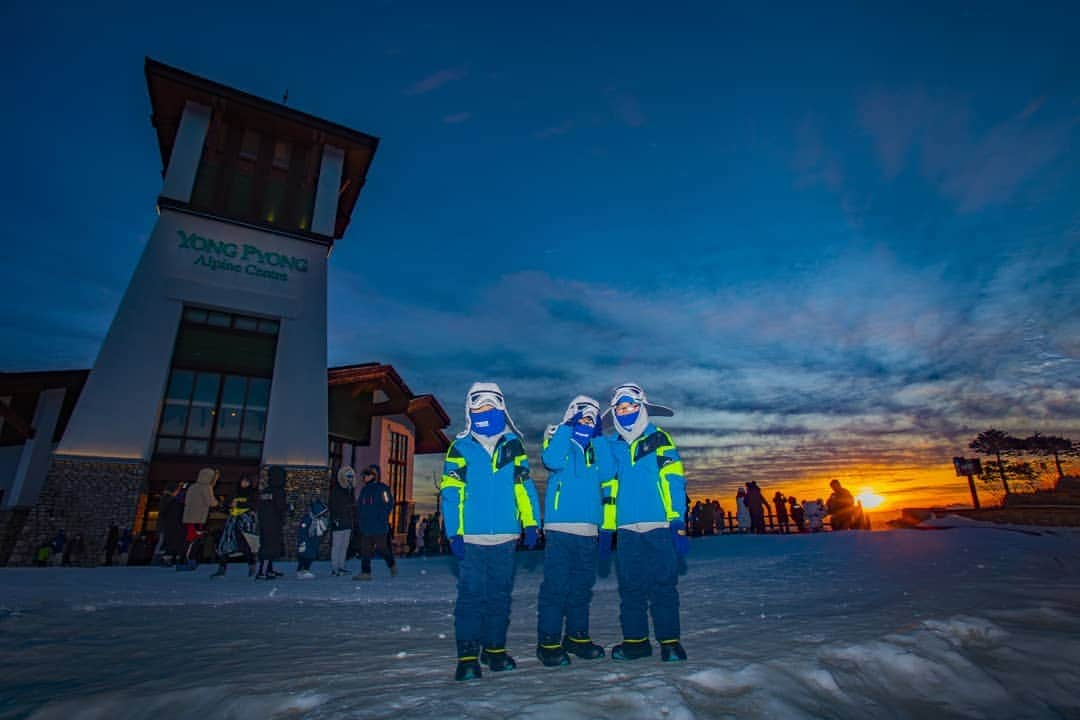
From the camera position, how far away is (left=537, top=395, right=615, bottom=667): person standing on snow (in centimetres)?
337

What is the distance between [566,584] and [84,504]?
17.6 m

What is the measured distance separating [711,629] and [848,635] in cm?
103

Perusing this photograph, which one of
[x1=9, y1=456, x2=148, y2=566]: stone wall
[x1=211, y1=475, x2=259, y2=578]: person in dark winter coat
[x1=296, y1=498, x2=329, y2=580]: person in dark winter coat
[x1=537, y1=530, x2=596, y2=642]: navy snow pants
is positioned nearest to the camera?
[x1=537, y1=530, x2=596, y2=642]: navy snow pants

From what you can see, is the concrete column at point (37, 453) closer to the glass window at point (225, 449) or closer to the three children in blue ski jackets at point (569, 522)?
the glass window at point (225, 449)

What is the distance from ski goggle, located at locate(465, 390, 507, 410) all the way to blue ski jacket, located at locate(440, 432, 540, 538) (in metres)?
0.23

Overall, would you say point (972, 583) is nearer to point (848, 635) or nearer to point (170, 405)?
point (848, 635)

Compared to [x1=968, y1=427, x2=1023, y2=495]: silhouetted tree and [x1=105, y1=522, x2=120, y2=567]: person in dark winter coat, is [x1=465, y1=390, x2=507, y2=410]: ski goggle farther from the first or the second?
[x1=968, y1=427, x2=1023, y2=495]: silhouetted tree

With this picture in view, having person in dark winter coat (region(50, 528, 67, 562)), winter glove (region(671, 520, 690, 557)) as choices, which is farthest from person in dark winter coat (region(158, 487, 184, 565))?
winter glove (region(671, 520, 690, 557))

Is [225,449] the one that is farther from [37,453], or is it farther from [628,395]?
[628,395]

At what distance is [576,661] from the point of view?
3.32 metres

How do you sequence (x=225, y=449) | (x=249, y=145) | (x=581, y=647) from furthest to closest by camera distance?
(x=249, y=145)
(x=225, y=449)
(x=581, y=647)

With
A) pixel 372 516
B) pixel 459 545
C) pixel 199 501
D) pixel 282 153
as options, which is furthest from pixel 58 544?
pixel 459 545

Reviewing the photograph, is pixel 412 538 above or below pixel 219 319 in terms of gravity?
below

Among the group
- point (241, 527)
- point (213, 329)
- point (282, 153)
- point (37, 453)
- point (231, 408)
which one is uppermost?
point (282, 153)
